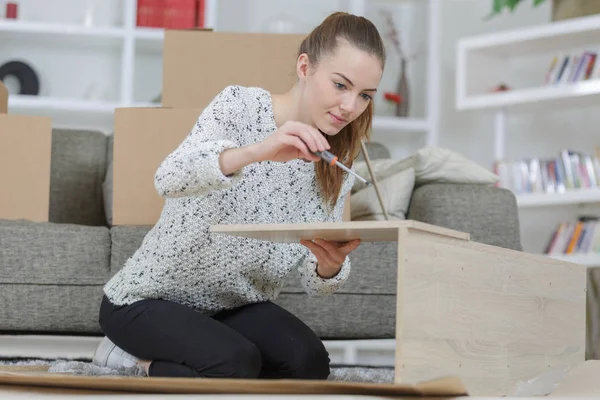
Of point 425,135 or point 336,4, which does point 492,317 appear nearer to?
point 425,135

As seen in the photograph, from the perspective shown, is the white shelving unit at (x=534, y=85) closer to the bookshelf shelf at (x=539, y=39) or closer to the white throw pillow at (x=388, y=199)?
the bookshelf shelf at (x=539, y=39)

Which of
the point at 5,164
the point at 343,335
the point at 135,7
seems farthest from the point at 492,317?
the point at 135,7

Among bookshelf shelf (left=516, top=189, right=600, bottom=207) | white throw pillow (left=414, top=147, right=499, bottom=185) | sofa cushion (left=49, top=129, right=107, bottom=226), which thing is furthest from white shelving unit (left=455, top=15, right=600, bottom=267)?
sofa cushion (left=49, top=129, right=107, bottom=226)

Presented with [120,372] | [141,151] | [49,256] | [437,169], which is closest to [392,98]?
[437,169]

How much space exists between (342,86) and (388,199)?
98 centimetres

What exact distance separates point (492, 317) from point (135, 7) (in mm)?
2644

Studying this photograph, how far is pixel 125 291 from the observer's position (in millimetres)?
1533

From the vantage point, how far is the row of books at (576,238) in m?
3.28

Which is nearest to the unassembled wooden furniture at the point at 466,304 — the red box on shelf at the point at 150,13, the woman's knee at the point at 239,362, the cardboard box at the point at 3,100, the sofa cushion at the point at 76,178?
the woman's knee at the point at 239,362

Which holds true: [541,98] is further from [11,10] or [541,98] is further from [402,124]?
[11,10]

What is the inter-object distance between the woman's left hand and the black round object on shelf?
7.67ft

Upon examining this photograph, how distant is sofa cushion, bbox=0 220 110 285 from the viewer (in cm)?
204

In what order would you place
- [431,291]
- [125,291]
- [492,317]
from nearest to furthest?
[431,291], [492,317], [125,291]

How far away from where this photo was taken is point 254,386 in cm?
110
